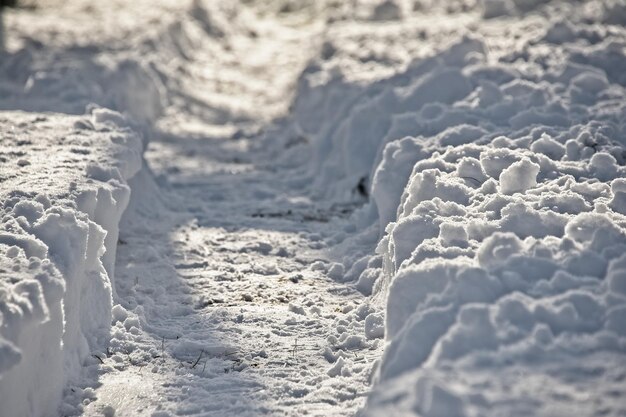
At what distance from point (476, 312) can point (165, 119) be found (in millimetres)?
6384

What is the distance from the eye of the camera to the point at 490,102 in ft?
21.0

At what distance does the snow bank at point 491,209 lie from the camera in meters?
2.83

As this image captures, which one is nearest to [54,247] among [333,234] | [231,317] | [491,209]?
[231,317]

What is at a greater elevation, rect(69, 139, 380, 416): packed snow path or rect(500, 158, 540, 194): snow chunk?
rect(500, 158, 540, 194): snow chunk

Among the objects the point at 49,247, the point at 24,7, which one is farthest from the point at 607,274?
the point at 24,7

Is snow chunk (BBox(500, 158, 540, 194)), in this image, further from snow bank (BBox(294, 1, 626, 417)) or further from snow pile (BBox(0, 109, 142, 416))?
snow pile (BBox(0, 109, 142, 416))

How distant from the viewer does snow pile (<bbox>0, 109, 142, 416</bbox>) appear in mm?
3322

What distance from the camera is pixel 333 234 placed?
19.4 feet

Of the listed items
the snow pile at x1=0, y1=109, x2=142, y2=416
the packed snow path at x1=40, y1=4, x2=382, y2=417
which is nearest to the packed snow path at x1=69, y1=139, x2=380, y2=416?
the packed snow path at x1=40, y1=4, x2=382, y2=417

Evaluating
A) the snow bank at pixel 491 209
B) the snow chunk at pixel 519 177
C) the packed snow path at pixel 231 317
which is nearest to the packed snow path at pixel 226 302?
the packed snow path at pixel 231 317

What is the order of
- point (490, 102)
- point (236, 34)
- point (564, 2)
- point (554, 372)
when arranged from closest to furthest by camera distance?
1. point (554, 372)
2. point (490, 102)
3. point (564, 2)
4. point (236, 34)

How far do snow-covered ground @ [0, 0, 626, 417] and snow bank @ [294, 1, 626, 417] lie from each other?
0.5 inches

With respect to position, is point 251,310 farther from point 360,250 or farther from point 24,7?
point 24,7

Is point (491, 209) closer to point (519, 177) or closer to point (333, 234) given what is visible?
point (519, 177)
